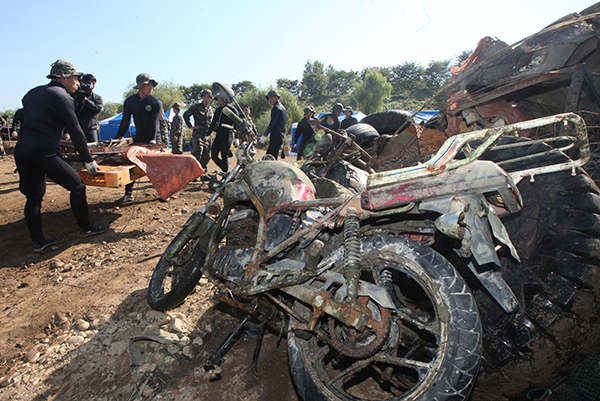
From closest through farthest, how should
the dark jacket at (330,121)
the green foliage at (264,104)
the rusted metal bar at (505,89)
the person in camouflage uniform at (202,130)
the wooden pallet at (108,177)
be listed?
the rusted metal bar at (505,89), the wooden pallet at (108,177), the dark jacket at (330,121), the person in camouflage uniform at (202,130), the green foliage at (264,104)

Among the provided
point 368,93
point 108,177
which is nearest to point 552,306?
point 108,177

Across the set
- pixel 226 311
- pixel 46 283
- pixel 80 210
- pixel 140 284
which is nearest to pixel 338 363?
pixel 226 311

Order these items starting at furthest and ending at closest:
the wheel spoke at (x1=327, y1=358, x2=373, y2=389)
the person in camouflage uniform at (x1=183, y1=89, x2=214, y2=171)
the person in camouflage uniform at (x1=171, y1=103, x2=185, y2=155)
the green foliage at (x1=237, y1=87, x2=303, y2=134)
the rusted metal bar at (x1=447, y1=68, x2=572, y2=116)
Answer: the green foliage at (x1=237, y1=87, x2=303, y2=134)
the person in camouflage uniform at (x1=171, y1=103, x2=185, y2=155)
the person in camouflage uniform at (x1=183, y1=89, x2=214, y2=171)
the rusted metal bar at (x1=447, y1=68, x2=572, y2=116)
the wheel spoke at (x1=327, y1=358, x2=373, y2=389)

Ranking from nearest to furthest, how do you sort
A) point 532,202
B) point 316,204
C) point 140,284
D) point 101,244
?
point 316,204
point 532,202
point 140,284
point 101,244

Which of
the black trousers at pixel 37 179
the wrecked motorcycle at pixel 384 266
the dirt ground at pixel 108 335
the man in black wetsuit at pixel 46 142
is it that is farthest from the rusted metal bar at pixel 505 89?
the black trousers at pixel 37 179

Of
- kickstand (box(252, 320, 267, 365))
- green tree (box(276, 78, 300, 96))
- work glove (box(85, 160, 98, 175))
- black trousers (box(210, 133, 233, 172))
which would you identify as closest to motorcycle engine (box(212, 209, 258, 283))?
kickstand (box(252, 320, 267, 365))

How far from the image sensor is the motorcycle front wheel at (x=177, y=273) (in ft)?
8.27

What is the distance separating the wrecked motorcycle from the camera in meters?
1.45

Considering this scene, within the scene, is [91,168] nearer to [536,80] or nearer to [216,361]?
[216,361]

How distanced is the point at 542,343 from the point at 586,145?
1.09m

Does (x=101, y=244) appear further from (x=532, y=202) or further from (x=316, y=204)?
(x=532, y=202)

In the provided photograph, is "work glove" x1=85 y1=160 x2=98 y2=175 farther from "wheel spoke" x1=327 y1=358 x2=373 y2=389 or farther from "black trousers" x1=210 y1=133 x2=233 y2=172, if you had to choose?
"wheel spoke" x1=327 y1=358 x2=373 y2=389

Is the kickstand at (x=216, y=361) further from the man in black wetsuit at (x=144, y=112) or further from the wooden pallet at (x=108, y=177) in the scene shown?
the man in black wetsuit at (x=144, y=112)

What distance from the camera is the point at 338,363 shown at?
6.42ft
